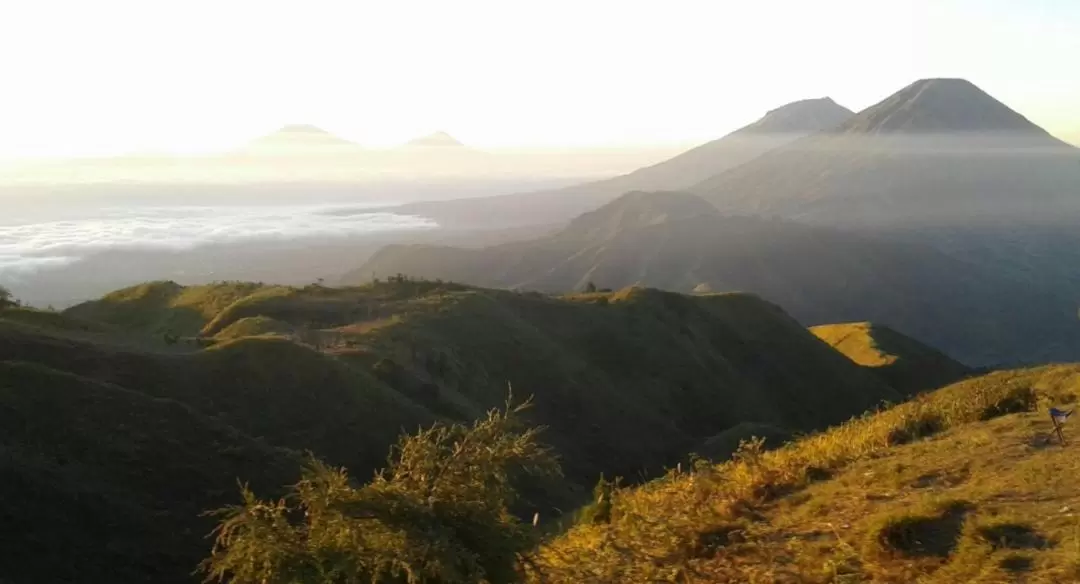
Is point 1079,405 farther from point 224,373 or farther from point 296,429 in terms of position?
point 224,373

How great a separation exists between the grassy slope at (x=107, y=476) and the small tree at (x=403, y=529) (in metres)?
9.34

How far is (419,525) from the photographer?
23.2 feet

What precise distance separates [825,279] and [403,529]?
179m

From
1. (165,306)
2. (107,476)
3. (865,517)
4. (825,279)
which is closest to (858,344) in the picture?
(165,306)

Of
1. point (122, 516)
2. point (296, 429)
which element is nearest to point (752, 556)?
point (122, 516)

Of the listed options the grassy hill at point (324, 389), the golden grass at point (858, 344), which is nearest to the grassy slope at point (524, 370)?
the grassy hill at point (324, 389)

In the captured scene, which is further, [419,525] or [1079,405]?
[1079,405]

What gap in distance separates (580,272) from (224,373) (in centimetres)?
15470

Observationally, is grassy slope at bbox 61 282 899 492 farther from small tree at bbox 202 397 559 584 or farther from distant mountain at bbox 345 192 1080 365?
distant mountain at bbox 345 192 1080 365

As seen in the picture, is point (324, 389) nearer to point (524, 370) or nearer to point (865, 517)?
point (524, 370)

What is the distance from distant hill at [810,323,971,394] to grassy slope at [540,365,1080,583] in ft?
177

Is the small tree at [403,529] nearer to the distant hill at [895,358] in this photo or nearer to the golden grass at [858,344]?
the distant hill at [895,358]

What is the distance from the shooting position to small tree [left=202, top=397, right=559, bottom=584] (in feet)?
22.0

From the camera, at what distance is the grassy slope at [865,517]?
296 inches
